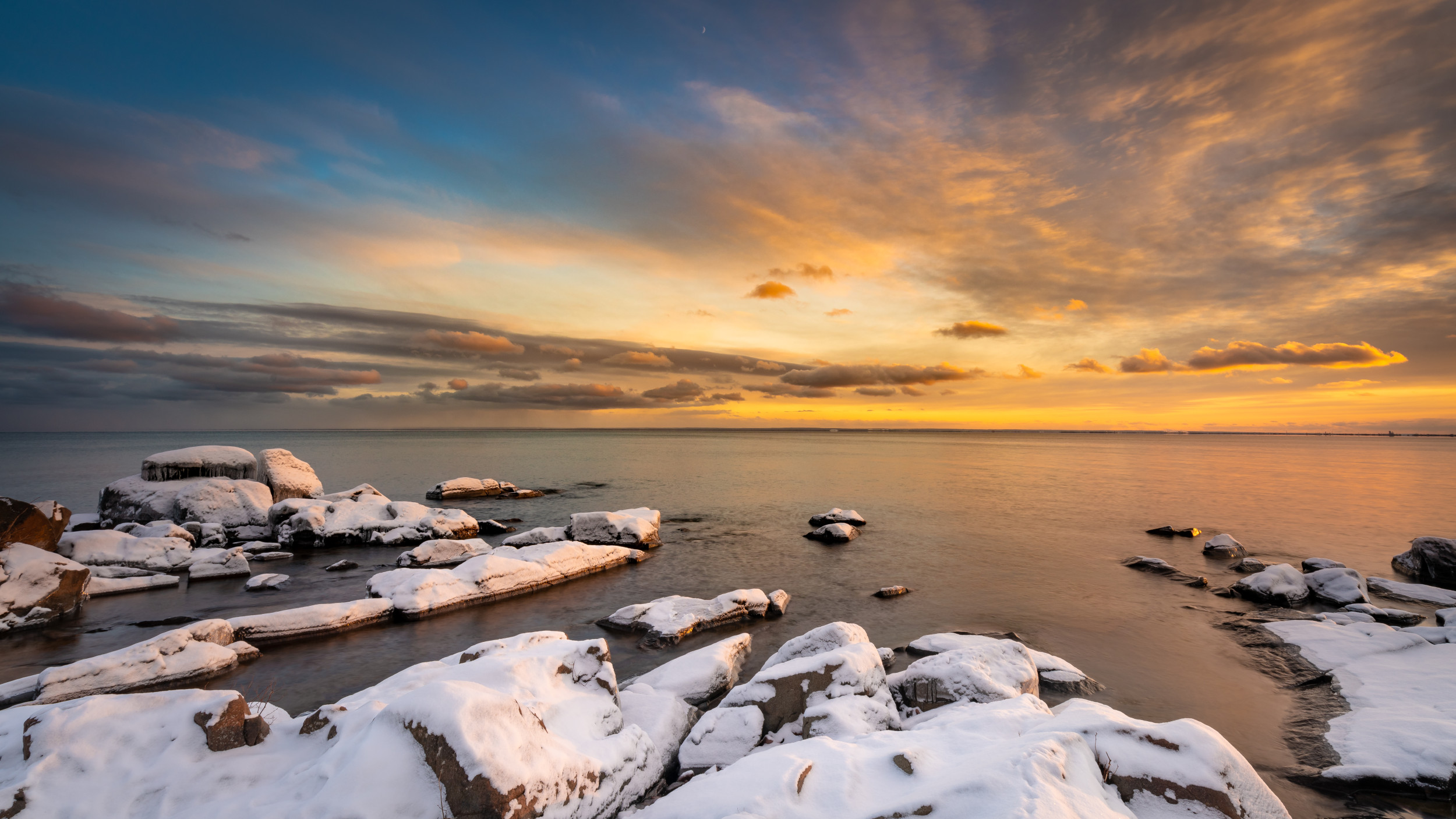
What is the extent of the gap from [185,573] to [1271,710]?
99.3 ft

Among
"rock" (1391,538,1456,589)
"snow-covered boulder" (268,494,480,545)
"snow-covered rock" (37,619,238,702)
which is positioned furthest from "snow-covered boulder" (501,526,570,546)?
"rock" (1391,538,1456,589)

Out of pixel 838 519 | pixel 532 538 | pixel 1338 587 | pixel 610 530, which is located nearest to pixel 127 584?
pixel 532 538

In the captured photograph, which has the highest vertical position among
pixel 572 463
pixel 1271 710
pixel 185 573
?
pixel 1271 710

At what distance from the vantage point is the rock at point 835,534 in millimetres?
27422

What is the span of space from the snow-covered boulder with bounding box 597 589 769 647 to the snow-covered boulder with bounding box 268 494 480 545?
13712 mm

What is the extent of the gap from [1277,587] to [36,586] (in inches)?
1388

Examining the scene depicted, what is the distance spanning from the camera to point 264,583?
1809 centimetres

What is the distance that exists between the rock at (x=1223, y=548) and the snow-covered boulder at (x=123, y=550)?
40.0m

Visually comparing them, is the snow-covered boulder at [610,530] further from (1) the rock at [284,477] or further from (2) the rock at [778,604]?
(1) the rock at [284,477]

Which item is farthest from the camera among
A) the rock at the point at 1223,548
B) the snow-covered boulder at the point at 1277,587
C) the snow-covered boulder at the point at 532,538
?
the snow-covered boulder at the point at 532,538

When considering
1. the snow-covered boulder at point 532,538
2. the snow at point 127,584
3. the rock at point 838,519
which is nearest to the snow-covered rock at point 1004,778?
the snow-covered boulder at point 532,538

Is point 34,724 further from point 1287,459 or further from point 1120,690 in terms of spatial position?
point 1287,459

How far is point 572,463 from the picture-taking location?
7444 cm

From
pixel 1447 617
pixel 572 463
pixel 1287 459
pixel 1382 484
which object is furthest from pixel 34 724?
pixel 1287 459
